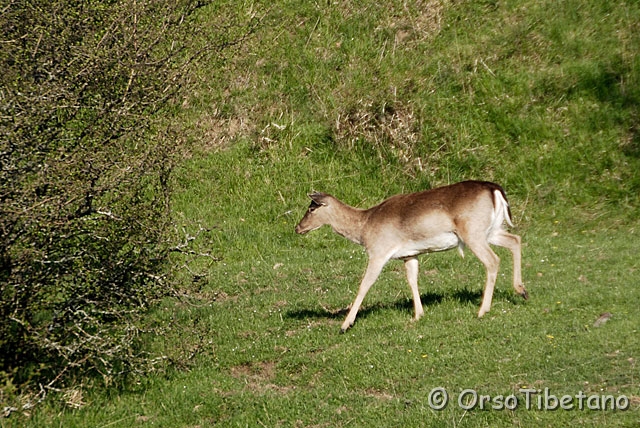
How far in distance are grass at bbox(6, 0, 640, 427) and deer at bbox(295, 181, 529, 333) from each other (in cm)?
51

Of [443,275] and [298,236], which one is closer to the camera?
[443,275]

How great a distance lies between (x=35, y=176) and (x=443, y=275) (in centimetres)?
698

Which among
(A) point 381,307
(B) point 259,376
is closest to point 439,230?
(A) point 381,307

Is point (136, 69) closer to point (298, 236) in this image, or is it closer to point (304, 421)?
point (304, 421)

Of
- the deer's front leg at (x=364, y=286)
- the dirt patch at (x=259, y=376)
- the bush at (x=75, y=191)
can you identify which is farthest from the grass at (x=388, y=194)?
the bush at (x=75, y=191)

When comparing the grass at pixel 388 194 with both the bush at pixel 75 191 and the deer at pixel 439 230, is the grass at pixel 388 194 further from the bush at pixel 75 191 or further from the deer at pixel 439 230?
the bush at pixel 75 191

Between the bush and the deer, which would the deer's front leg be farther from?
the bush

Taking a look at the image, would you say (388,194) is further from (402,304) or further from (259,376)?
(259,376)

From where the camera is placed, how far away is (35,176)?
32.4ft

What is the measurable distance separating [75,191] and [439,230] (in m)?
4.77

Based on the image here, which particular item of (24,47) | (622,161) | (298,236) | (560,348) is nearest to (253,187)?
(298,236)

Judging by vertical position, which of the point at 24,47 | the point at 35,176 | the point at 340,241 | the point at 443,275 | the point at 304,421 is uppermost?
the point at 24,47

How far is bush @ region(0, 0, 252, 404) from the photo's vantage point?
32.1ft

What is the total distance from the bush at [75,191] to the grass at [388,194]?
637 millimetres
